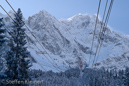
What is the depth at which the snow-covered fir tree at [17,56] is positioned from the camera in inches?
747

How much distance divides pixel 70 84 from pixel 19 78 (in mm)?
79975

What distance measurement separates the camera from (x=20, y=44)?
802 inches

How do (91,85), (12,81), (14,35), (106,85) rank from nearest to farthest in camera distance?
(12,81) < (14,35) < (106,85) < (91,85)

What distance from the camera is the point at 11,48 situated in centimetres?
1933

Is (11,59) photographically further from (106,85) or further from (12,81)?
(106,85)

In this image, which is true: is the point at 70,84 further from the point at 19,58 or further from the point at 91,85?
the point at 19,58

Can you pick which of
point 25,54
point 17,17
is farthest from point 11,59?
point 17,17

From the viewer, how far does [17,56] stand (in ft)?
63.8

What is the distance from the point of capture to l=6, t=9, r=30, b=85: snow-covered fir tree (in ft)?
62.3

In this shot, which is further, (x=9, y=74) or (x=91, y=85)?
(x=91, y=85)

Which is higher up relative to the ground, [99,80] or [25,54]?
[25,54]

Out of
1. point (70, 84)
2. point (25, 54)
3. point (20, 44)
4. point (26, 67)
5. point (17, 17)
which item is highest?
point (17, 17)

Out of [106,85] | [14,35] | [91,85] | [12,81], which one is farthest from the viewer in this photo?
[91,85]

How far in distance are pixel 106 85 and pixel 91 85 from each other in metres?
10.5
